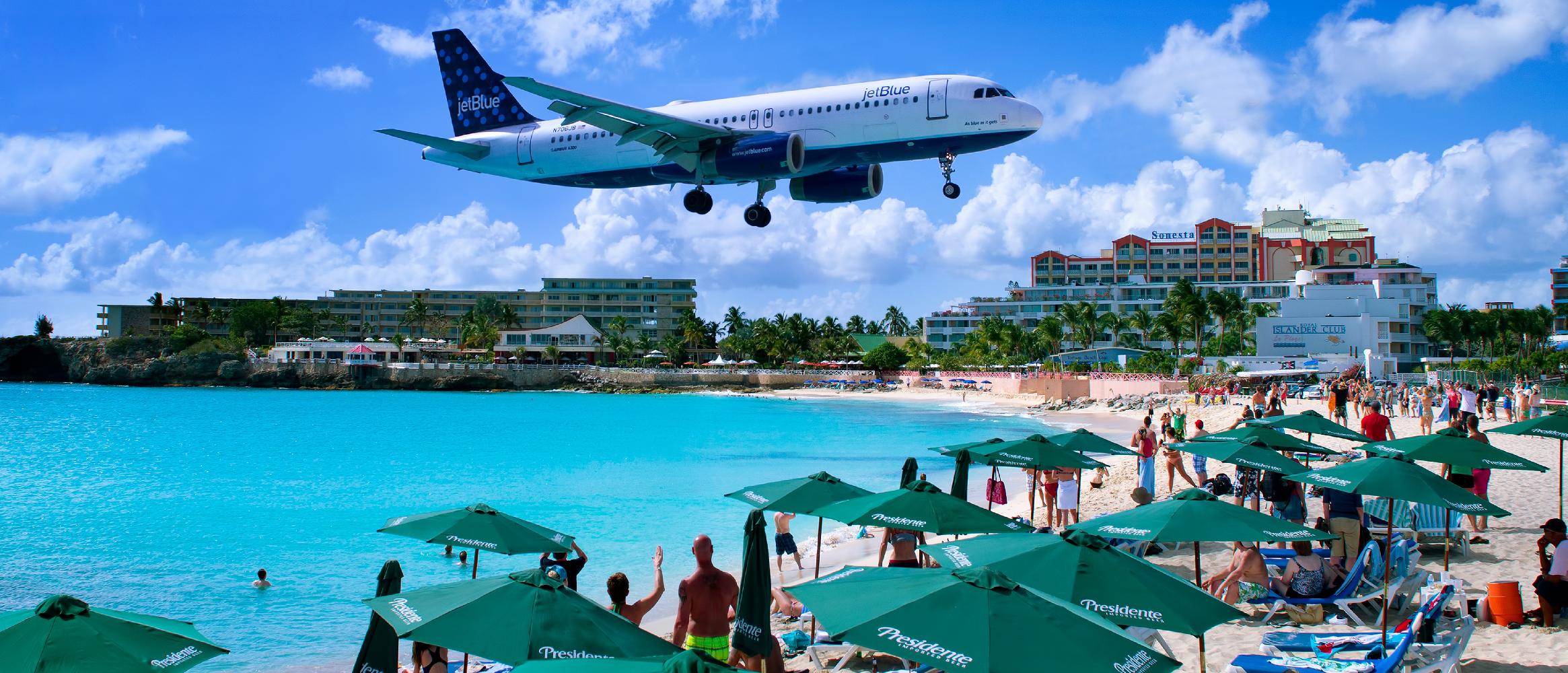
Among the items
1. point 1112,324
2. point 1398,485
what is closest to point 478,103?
point 1398,485

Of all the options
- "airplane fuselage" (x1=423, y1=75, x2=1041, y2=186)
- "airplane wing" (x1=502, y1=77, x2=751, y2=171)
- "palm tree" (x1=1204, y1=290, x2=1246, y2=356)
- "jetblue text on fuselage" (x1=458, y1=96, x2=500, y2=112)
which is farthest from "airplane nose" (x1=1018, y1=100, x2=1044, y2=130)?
"palm tree" (x1=1204, y1=290, x2=1246, y2=356)

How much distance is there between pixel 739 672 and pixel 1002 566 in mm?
2798

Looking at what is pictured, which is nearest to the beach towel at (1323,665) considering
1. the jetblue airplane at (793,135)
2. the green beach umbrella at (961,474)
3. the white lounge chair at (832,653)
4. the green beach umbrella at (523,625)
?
the white lounge chair at (832,653)

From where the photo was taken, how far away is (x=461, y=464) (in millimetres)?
37719

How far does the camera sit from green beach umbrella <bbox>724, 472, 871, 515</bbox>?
939 cm

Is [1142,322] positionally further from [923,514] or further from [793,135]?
[923,514]

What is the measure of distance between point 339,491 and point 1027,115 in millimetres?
21511

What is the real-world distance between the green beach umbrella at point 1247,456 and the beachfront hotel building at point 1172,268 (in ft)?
313

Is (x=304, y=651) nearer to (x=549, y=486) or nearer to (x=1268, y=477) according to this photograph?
(x=1268, y=477)

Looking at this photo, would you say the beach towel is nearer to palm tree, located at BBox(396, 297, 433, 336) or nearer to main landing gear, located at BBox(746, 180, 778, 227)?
main landing gear, located at BBox(746, 180, 778, 227)

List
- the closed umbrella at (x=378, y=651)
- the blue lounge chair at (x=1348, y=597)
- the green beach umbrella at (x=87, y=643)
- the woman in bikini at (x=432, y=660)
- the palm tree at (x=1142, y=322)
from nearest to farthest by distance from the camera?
1. the green beach umbrella at (x=87, y=643)
2. the closed umbrella at (x=378, y=651)
3. the woman in bikini at (x=432, y=660)
4. the blue lounge chair at (x=1348, y=597)
5. the palm tree at (x=1142, y=322)

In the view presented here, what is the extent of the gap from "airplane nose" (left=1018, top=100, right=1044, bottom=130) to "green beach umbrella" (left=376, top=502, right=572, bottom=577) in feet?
48.5

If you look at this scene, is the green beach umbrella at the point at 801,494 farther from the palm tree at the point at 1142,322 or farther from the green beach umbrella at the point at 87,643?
the palm tree at the point at 1142,322

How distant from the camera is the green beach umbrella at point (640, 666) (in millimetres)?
3326
